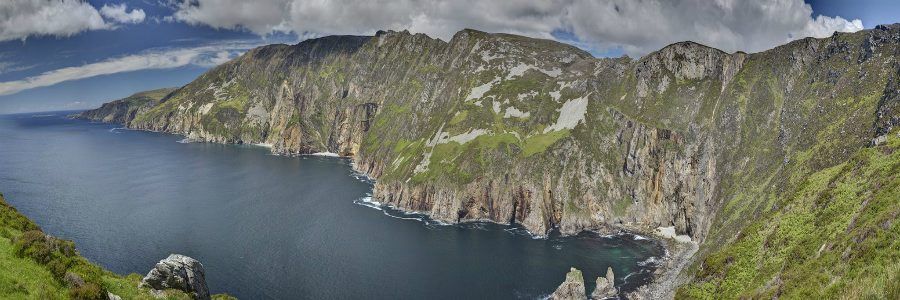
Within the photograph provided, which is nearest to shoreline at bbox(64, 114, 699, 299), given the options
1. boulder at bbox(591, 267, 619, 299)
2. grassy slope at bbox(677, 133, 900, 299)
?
boulder at bbox(591, 267, 619, 299)

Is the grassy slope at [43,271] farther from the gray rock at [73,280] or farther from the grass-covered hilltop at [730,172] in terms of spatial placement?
the grass-covered hilltop at [730,172]

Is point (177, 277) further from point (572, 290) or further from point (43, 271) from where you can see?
point (572, 290)

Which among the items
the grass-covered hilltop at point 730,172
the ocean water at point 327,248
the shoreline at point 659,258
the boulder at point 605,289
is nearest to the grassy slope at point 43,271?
the grass-covered hilltop at point 730,172

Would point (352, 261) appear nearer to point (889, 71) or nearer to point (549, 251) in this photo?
point (549, 251)

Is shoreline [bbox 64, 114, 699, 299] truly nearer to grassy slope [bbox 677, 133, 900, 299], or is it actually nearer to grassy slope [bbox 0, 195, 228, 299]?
grassy slope [bbox 677, 133, 900, 299]

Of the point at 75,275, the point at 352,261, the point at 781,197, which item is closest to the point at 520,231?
the point at 352,261

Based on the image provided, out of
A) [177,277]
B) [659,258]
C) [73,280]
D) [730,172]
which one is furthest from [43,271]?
[730,172]
